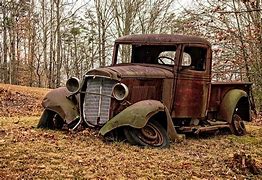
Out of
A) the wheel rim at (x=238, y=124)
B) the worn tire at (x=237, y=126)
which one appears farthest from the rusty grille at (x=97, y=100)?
the wheel rim at (x=238, y=124)

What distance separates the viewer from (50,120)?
728 centimetres

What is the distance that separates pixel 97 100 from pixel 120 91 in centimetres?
49

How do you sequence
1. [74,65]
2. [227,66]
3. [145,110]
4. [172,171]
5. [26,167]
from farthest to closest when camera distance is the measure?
1. [74,65]
2. [227,66]
3. [145,110]
4. [172,171]
5. [26,167]

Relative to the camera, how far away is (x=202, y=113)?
784cm

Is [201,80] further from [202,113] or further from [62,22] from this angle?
[62,22]

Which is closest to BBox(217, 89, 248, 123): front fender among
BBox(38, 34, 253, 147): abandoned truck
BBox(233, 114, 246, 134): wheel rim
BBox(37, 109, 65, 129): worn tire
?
BBox(38, 34, 253, 147): abandoned truck

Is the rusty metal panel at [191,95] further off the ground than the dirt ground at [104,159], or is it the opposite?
the rusty metal panel at [191,95]

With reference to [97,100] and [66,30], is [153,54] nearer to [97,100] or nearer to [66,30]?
[97,100]

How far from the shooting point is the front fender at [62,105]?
6.90 metres

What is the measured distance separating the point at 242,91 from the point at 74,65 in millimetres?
26080

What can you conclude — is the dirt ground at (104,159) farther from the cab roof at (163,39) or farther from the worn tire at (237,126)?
the cab roof at (163,39)

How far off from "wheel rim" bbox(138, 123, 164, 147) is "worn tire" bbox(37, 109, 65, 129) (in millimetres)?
1798

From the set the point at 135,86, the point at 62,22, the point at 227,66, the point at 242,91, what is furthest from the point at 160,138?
the point at 62,22

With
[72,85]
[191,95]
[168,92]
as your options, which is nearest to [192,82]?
[191,95]
